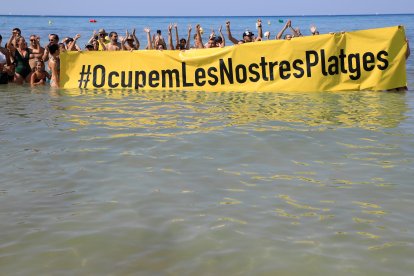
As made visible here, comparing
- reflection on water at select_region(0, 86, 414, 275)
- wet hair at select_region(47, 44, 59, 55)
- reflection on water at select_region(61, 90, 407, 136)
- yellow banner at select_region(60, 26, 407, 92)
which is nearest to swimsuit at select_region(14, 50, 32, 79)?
wet hair at select_region(47, 44, 59, 55)

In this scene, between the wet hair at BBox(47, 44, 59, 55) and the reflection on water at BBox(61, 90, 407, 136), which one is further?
the wet hair at BBox(47, 44, 59, 55)

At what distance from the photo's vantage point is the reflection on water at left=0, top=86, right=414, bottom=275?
12.0ft

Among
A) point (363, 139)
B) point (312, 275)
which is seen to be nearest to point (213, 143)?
point (363, 139)

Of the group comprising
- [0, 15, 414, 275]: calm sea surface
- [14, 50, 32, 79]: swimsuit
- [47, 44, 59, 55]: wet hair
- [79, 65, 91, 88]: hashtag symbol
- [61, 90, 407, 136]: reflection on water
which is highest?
[47, 44, 59, 55]: wet hair

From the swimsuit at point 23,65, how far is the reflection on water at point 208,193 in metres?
4.67

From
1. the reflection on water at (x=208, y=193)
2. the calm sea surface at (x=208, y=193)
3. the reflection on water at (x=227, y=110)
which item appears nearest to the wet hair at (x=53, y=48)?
the reflection on water at (x=227, y=110)

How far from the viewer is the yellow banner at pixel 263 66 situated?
11.0m

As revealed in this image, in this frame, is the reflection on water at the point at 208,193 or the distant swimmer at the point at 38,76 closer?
the reflection on water at the point at 208,193

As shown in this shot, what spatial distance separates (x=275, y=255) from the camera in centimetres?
369

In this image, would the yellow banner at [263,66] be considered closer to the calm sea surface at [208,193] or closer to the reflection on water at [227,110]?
the reflection on water at [227,110]

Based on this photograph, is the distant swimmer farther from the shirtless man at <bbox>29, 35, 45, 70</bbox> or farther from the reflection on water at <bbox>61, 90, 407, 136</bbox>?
the reflection on water at <bbox>61, 90, 407, 136</bbox>

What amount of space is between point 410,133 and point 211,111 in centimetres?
338

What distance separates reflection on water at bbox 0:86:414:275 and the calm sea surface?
0.02m

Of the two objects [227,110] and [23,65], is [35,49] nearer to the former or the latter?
[23,65]
